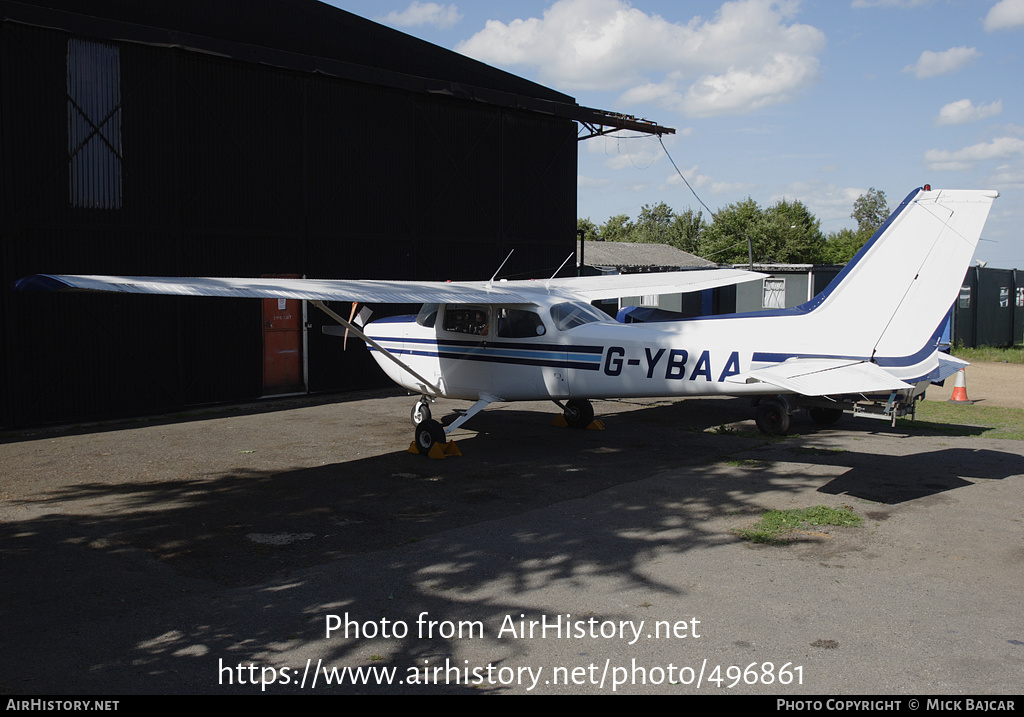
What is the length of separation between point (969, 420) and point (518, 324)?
344 inches

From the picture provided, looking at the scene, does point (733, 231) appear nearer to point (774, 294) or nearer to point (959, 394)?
point (774, 294)

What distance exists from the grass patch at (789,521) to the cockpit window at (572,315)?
3.88 m

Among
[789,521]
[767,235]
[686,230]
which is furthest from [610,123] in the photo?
[686,230]

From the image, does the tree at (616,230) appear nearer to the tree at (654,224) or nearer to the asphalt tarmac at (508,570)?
the tree at (654,224)

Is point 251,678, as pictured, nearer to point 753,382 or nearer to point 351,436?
point 753,382

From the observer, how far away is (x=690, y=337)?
9852 mm

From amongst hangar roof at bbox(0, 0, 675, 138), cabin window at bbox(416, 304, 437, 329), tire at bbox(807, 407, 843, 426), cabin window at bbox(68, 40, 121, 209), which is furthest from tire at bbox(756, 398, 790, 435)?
cabin window at bbox(68, 40, 121, 209)

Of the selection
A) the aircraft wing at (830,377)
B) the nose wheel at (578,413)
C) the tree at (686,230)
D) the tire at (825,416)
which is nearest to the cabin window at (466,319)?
the nose wheel at (578,413)

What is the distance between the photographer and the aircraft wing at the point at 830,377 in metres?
7.84

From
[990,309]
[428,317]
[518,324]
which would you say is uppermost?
[990,309]

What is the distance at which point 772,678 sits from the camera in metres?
4.59

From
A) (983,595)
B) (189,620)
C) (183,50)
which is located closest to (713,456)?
(983,595)

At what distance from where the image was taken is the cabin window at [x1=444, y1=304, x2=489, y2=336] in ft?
37.3

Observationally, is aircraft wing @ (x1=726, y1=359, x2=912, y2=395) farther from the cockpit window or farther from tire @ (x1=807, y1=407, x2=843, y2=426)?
tire @ (x1=807, y1=407, x2=843, y2=426)
